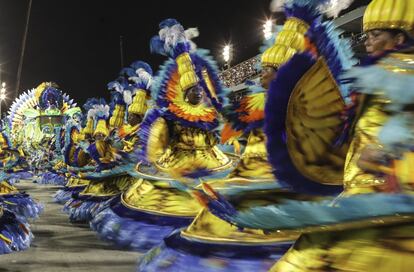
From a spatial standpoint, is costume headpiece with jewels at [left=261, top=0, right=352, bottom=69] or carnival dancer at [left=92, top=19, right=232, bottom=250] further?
carnival dancer at [left=92, top=19, right=232, bottom=250]

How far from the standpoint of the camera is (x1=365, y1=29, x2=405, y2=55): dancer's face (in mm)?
1822

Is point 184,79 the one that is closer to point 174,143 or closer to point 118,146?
point 174,143

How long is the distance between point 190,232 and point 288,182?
1.63 meters

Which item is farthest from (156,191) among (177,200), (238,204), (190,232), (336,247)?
(336,247)

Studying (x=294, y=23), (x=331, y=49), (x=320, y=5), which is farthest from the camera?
(x=294, y=23)

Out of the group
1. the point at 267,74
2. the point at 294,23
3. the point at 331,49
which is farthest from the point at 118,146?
the point at 331,49

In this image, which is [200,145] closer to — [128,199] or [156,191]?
[156,191]

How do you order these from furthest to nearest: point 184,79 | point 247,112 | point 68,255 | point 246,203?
point 68,255
point 184,79
point 247,112
point 246,203

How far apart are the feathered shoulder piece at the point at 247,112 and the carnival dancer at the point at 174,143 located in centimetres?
100

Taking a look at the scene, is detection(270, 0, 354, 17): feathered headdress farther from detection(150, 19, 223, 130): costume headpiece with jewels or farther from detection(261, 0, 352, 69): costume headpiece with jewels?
detection(150, 19, 223, 130): costume headpiece with jewels

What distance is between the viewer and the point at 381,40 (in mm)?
1853

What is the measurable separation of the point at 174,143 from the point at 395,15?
142 inches

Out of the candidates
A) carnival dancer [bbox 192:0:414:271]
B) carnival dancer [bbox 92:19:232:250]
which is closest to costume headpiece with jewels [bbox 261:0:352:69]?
carnival dancer [bbox 192:0:414:271]

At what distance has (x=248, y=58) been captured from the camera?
1978cm
